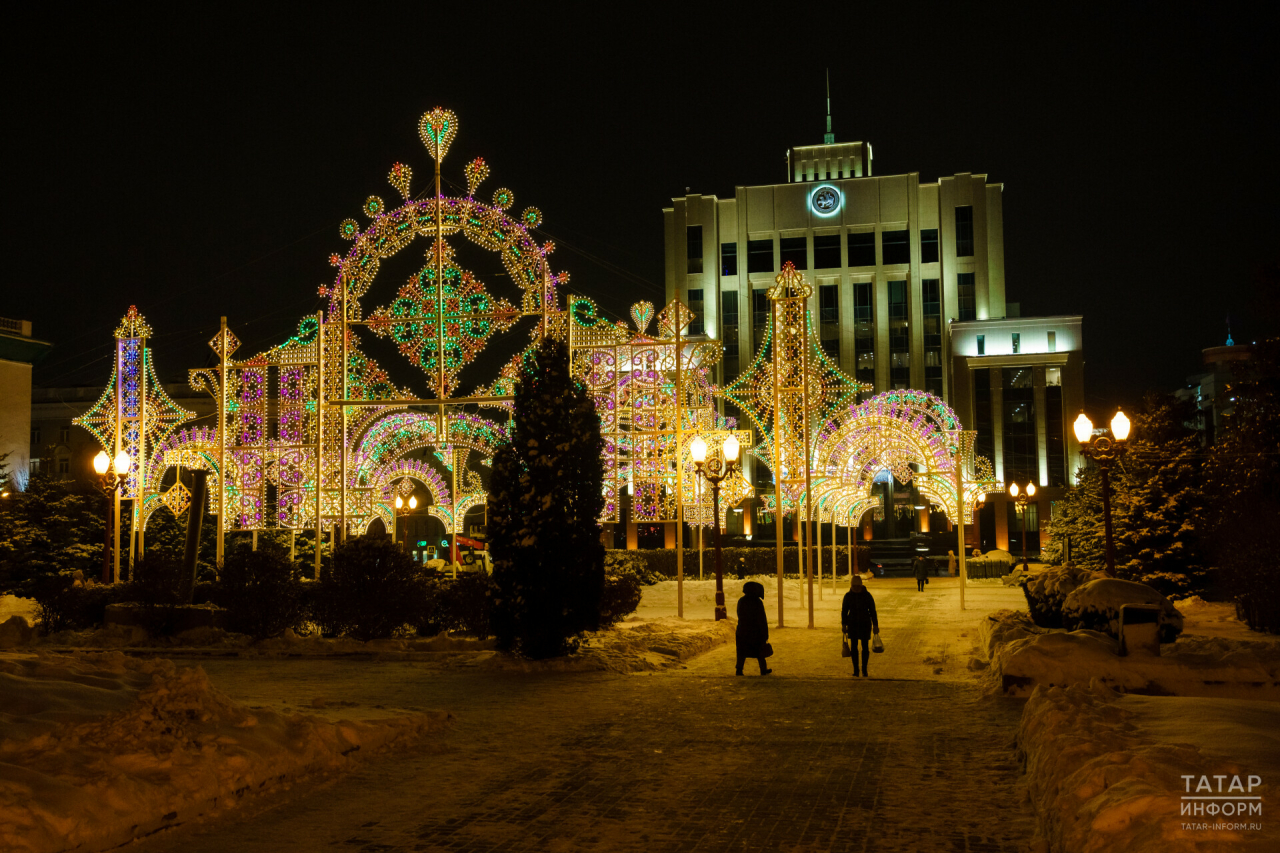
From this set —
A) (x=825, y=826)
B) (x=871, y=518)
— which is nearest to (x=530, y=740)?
(x=825, y=826)

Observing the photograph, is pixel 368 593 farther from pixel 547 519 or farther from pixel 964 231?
pixel 964 231

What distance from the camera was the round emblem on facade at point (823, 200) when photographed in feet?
244

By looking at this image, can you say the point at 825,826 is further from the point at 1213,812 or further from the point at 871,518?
the point at 871,518

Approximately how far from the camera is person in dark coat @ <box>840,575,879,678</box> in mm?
13602

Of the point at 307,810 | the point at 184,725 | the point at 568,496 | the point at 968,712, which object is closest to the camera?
the point at 307,810

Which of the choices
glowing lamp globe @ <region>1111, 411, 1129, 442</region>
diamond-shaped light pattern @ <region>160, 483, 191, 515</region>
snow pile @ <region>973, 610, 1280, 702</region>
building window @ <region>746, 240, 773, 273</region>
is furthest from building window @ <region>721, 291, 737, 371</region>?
snow pile @ <region>973, 610, 1280, 702</region>

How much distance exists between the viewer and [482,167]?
2189cm

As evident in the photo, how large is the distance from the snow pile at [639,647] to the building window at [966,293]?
57.3m

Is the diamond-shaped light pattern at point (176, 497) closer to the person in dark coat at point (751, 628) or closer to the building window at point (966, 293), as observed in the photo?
the person in dark coat at point (751, 628)

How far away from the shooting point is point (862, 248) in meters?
74.5

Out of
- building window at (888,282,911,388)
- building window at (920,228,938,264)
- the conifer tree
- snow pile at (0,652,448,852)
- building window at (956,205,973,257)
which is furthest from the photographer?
building window at (920,228,938,264)

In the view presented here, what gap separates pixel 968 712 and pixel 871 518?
61.0 m

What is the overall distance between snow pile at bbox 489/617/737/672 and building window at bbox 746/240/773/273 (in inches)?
2271

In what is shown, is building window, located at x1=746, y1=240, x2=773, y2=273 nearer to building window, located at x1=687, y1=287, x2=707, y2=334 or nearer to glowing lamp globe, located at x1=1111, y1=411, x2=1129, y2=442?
building window, located at x1=687, y1=287, x2=707, y2=334
